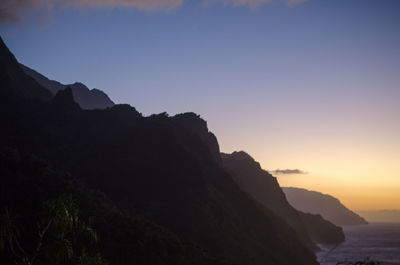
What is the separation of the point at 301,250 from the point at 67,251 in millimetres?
109002

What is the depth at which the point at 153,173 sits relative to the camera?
310 feet

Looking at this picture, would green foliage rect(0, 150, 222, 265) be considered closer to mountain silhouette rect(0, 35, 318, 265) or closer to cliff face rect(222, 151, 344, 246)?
mountain silhouette rect(0, 35, 318, 265)

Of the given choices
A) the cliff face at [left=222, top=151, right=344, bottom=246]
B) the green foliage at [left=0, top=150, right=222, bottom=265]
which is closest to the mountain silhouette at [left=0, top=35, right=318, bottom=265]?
the green foliage at [left=0, top=150, right=222, bottom=265]

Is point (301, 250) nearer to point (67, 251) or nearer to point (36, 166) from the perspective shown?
point (36, 166)

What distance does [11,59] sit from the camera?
128 m

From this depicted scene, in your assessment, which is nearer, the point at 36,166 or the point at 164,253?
the point at 164,253

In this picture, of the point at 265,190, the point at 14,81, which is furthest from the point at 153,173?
the point at 265,190

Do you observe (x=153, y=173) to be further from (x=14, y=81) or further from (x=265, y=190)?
(x=265, y=190)

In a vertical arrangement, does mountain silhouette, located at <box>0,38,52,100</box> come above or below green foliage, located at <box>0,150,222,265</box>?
above

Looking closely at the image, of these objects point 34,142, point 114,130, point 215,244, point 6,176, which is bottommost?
point 215,244

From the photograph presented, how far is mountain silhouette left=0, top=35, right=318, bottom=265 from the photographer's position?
80438mm

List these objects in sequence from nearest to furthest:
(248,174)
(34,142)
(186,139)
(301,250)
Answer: (34,142), (301,250), (186,139), (248,174)

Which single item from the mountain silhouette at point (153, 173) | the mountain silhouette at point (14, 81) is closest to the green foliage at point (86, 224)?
the mountain silhouette at point (153, 173)

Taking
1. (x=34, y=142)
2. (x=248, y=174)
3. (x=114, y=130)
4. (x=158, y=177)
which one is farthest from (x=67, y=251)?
(x=248, y=174)
